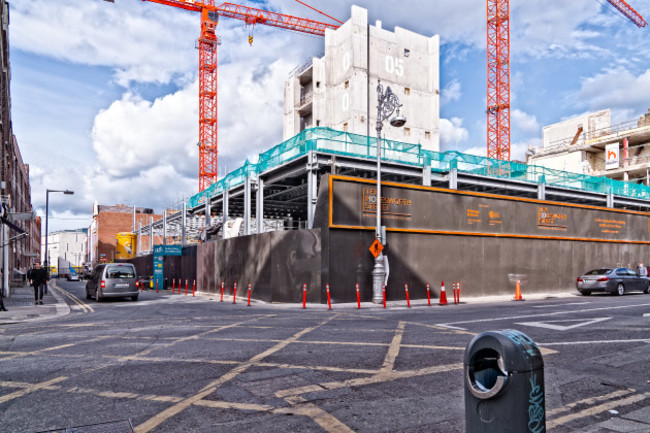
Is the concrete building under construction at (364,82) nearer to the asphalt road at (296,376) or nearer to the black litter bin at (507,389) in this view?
the asphalt road at (296,376)

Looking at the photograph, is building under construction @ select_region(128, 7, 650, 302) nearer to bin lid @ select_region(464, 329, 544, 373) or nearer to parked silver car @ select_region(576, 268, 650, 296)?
parked silver car @ select_region(576, 268, 650, 296)

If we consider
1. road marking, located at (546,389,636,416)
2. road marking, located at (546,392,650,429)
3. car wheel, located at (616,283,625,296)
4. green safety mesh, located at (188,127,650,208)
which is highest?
green safety mesh, located at (188,127,650,208)

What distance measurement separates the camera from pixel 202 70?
70188 millimetres

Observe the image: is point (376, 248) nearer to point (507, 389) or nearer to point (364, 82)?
point (507, 389)

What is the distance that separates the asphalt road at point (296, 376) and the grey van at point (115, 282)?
384 inches

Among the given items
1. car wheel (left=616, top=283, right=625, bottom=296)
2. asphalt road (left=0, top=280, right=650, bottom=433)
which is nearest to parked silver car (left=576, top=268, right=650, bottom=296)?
car wheel (left=616, top=283, right=625, bottom=296)

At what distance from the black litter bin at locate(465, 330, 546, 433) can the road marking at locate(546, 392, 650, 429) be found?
2.46m

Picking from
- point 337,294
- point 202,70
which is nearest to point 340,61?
point 202,70

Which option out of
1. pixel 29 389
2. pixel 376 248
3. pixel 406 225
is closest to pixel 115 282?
pixel 376 248

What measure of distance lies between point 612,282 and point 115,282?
23.2m

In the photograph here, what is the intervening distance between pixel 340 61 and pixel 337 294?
44.9 meters

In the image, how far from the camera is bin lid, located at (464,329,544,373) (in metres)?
2.47

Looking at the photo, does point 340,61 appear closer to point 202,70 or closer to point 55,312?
point 202,70

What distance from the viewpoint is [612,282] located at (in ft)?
72.3
